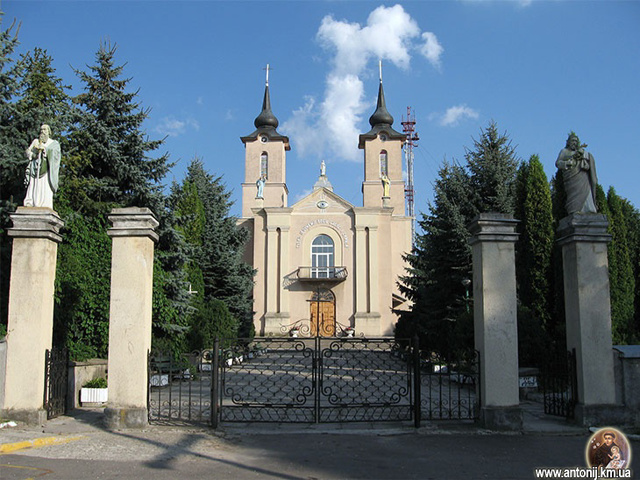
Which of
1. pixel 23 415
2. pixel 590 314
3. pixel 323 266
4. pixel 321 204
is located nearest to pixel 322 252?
pixel 323 266

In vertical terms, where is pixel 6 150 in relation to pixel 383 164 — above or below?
below

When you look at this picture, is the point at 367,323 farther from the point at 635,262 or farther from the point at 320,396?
the point at 320,396

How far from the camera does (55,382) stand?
9.28m

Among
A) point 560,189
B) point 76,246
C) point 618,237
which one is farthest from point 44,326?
point 618,237

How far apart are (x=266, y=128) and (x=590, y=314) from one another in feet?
135

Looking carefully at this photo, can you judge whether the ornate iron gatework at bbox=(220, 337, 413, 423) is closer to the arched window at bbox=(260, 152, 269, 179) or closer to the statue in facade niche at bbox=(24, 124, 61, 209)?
the statue in facade niche at bbox=(24, 124, 61, 209)

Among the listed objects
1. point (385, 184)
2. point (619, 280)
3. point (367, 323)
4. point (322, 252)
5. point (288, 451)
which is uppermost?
point (385, 184)

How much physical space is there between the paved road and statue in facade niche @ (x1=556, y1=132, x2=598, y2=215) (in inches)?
147

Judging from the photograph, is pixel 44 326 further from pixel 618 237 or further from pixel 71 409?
pixel 618 237

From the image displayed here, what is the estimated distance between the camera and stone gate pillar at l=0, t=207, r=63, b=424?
28.5ft

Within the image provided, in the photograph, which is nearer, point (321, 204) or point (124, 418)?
point (124, 418)

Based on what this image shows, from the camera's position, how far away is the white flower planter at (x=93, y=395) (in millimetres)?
11008

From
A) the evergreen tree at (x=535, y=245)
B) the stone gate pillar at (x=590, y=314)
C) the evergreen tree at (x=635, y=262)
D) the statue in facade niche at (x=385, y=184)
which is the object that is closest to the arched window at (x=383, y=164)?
the statue in facade niche at (x=385, y=184)

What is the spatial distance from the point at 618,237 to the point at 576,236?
463 inches
